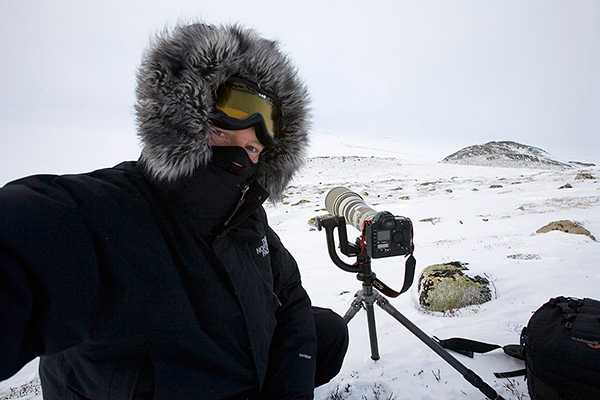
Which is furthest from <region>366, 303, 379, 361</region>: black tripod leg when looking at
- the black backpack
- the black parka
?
the black backpack

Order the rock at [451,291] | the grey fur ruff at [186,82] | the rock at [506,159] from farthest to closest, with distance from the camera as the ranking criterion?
the rock at [506,159]
the rock at [451,291]
the grey fur ruff at [186,82]

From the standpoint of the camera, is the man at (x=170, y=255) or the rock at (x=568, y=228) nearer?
the man at (x=170, y=255)

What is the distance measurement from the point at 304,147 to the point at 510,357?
2400mm

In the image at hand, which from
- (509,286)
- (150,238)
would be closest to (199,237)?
(150,238)

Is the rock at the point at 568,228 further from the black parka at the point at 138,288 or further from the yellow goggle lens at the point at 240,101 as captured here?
the yellow goggle lens at the point at 240,101

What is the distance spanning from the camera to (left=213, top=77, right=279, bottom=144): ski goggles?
1.56m

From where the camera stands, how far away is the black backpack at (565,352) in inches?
61.5

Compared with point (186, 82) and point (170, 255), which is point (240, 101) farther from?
point (170, 255)

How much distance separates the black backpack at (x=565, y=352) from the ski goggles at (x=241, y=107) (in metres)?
2.11

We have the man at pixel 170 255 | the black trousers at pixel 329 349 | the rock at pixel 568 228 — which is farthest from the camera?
the rock at pixel 568 228

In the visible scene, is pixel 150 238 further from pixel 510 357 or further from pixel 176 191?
pixel 510 357

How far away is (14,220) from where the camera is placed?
826 mm

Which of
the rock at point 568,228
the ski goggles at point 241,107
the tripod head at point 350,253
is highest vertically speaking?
the ski goggles at point 241,107

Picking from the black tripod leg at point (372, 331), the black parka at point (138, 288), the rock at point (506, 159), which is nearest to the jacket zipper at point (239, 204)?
the black parka at point (138, 288)
